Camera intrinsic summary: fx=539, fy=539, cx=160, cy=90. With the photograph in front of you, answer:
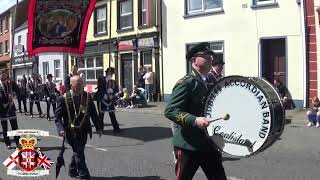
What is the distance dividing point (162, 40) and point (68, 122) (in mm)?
16607

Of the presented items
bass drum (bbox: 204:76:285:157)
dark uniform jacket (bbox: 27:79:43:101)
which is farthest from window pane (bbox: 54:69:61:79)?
bass drum (bbox: 204:76:285:157)

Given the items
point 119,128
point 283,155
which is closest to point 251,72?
point 119,128

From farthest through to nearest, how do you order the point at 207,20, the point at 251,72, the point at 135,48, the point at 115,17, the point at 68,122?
the point at 115,17 < the point at 135,48 < the point at 207,20 < the point at 251,72 < the point at 68,122

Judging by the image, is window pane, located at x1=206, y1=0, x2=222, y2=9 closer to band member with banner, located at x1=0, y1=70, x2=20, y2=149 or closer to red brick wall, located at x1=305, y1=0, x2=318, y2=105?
red brick wall, located at x1=305, y1=0, x2=318, y2=105

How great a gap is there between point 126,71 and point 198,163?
22406mm

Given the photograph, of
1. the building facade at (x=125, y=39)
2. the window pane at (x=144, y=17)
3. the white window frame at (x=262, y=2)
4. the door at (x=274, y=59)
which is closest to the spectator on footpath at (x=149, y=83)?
the building facade at (x=125, y=39)

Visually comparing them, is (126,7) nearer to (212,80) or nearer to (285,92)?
(285,92)

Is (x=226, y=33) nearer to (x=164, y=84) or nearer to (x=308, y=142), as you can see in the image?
(x=164, y=84)

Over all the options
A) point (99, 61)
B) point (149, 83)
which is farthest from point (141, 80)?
point (99, 61)

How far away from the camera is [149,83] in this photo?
2361 centimetres

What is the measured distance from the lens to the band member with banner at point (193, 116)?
4.77m

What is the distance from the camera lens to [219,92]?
15.0ft

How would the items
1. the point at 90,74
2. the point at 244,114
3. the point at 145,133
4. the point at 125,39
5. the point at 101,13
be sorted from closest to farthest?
the point at 244,114 < the point at 145,133 < the point at 125,39 < the point at 101,13 < the point at 90,74

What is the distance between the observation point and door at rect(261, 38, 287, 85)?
1892 cm
